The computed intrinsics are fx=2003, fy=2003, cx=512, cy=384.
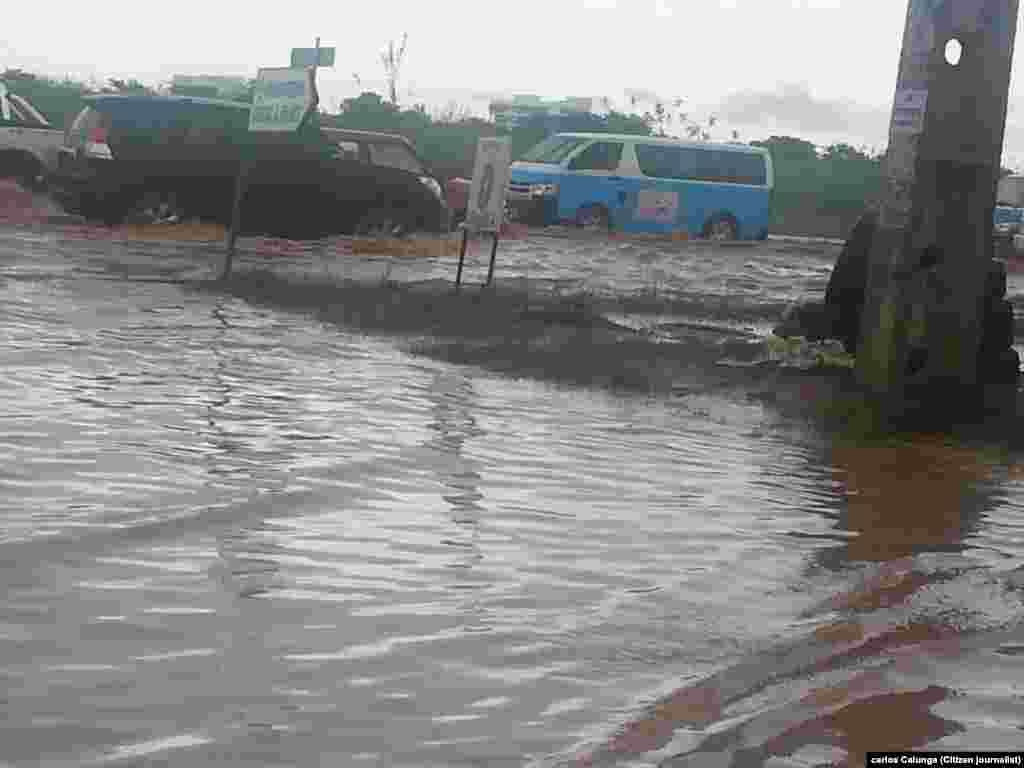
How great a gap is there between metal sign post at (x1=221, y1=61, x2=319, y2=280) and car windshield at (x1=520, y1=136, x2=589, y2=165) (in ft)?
47.5

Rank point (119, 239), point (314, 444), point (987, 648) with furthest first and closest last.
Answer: point (119, 239) < point (314, 444) < point (987, 648)

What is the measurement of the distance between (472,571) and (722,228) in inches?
1068

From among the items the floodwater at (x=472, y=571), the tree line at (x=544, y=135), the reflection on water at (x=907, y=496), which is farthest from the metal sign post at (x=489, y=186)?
the tree line at (x=544, y=135)

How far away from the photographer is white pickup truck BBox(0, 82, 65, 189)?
1046 inches

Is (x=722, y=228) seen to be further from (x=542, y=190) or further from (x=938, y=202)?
(x=938, y=202)

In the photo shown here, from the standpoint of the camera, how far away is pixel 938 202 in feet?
31.3

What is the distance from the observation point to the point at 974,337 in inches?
396

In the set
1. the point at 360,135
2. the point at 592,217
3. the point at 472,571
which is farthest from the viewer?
the point at 592,217

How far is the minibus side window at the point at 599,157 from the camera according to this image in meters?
31.1

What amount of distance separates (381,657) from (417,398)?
17.6 ft

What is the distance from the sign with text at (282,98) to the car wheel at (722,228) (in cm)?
1604

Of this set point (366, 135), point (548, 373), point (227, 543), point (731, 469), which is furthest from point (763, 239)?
point (227, 543)

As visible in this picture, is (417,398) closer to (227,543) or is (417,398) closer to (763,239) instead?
(227,543)

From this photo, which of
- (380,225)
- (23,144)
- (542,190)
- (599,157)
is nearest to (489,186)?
(380,225)
